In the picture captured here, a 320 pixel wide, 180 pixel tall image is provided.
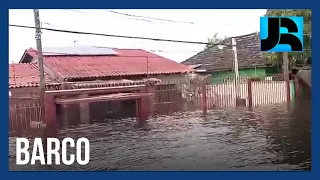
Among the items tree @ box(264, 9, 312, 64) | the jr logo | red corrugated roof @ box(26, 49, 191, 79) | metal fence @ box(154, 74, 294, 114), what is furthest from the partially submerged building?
tree @ box(264, 9, 312, 64)

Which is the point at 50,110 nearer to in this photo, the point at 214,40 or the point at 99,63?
the point at 99,63

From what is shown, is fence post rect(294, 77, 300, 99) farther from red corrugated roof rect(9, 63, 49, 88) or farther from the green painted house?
red corrugated roof rect(9, 63, 49, 88)

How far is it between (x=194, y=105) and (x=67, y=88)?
2.74 m

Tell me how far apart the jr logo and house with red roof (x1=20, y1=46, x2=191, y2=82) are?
219cm

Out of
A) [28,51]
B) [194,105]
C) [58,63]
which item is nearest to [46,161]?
[28,51]

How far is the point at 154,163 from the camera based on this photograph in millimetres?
6008

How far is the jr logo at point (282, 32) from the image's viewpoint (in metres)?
6.20

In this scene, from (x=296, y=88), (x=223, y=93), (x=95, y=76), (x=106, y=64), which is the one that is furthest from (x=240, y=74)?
(x=95, y=76)

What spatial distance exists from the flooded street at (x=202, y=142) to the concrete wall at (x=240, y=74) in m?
1.49

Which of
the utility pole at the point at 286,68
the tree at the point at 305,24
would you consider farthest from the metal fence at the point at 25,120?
the utility pole at the point at 286,68

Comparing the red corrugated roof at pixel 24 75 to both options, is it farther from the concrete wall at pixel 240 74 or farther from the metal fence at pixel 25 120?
the concrete wall at pixel 240 74

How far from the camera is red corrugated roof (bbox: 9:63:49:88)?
6.46m

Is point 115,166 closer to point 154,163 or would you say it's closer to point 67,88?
point 154,163

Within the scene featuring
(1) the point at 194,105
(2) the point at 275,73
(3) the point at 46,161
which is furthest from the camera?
(2) the point at 275,73
